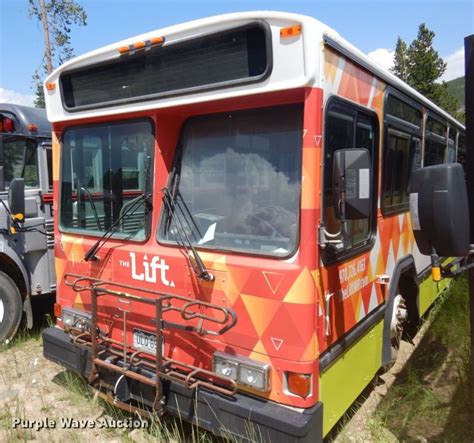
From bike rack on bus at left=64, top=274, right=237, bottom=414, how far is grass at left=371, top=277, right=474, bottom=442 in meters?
1.40

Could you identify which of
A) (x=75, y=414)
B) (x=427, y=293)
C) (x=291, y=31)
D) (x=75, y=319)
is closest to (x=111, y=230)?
(x=75, y=319)

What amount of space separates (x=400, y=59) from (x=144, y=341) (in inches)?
1404

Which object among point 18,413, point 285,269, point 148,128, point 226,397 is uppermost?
point 148,128

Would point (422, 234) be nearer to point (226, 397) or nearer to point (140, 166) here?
point (226, 397)

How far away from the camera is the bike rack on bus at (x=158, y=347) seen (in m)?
2.64

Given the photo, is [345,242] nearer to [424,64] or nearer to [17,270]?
[17,270]

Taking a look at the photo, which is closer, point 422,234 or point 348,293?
point 422,234

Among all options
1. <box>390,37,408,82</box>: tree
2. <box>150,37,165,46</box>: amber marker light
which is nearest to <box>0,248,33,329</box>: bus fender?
<box>150,37,165,46</box>: amber marker light

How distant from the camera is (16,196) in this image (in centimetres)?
438

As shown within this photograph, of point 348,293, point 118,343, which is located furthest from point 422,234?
point 118,343

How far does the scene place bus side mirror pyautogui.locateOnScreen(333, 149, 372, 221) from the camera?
7.70 feet

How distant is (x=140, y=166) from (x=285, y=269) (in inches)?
52.4

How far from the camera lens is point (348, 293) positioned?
2938 mm

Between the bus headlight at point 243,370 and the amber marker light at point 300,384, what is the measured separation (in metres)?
0.14
